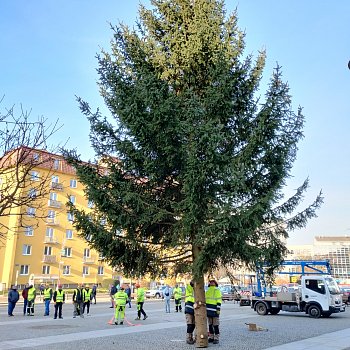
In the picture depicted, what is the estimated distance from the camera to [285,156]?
10.8 metres

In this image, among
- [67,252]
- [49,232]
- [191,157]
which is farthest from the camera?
[67,252]

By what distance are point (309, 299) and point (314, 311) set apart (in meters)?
0.72

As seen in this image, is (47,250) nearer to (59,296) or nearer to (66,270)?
(66,270)

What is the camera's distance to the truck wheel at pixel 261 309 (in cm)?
2384

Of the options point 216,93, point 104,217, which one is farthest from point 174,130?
point 104,217

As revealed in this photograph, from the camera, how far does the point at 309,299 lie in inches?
895

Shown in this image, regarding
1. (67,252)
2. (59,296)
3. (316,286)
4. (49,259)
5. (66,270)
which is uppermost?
(67,252)

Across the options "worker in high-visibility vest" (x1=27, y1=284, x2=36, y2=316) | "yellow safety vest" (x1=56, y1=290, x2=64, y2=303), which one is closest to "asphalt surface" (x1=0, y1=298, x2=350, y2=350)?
"yellow safety vest" (x1=56, y1=290, x2=64, y2=303)

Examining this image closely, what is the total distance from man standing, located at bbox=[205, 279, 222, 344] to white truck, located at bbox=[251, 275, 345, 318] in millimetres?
12557

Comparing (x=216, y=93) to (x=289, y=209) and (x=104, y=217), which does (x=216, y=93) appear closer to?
(x=289, y=209)

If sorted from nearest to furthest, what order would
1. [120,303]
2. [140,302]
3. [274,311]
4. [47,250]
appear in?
[120,303], [140,302], [274,311], [47,250]

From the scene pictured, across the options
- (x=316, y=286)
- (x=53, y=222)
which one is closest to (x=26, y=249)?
(x=53, y=222)

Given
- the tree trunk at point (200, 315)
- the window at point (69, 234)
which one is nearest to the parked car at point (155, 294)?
the window at point (69, 234)

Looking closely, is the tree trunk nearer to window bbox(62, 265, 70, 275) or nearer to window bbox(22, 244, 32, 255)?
window bbox(22, 244, 32, 255)
